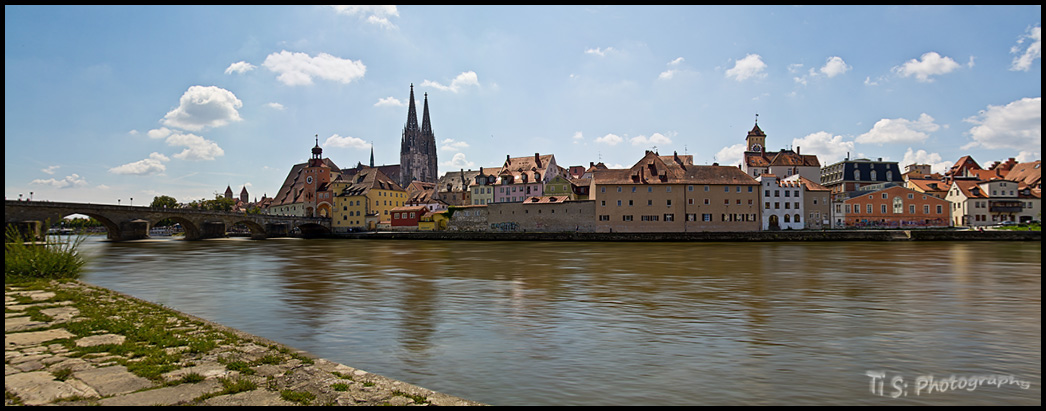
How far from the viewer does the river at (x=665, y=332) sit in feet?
25.0

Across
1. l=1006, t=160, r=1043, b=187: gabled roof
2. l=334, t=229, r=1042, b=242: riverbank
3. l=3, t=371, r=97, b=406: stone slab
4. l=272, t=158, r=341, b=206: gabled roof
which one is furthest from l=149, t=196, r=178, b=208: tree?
l=1006, t=160, r=1043, b=187: gabled roof

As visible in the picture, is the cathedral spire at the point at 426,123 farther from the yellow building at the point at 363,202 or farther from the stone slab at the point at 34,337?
the stone slab at the point at 34,337

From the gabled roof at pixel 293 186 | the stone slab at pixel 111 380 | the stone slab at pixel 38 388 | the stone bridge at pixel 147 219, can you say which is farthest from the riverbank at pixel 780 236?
the gabled roof at pixel 293 186

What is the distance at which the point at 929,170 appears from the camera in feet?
391

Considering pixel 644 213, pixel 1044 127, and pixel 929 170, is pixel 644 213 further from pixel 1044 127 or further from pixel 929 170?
pixel 929 170

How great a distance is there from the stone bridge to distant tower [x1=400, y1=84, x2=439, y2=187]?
53961mm

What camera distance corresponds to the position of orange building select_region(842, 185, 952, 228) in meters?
75.1

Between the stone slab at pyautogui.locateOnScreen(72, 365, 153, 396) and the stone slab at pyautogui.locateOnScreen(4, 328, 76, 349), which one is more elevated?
the stone slab at pyautogui.locateOnScreen(4, 328, 76, 349)

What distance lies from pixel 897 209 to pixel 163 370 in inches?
3400

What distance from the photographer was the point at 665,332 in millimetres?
11445

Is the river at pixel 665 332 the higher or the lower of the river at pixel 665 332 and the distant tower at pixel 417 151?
the lower

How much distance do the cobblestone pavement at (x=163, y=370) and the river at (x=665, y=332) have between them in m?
1.54

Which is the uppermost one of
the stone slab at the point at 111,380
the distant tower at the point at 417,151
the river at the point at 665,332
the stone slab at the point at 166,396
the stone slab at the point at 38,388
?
the distant tower at the point at 417,151

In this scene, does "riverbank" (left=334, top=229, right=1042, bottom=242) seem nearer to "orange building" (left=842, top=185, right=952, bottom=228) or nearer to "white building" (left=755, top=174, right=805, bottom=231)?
"white building" (left=755, top=174, right=805, bottom=231)
